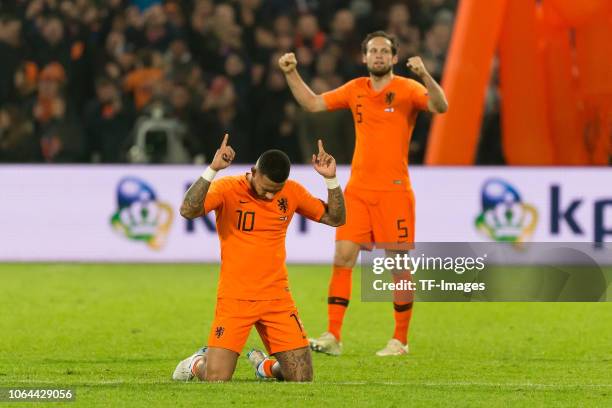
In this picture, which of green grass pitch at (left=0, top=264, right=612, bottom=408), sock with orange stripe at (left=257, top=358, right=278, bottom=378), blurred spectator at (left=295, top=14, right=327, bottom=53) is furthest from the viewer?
blurred spectator at (left=295, top=14, right=327, bottom=53)

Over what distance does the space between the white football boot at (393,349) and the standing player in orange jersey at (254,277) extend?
1660 mm

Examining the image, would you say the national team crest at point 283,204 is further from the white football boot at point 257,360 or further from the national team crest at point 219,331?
the white football boot at point 257,360

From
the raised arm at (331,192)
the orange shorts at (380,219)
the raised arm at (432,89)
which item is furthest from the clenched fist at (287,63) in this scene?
the raised arm at (331,192)

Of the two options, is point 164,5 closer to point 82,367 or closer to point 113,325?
point 113,325

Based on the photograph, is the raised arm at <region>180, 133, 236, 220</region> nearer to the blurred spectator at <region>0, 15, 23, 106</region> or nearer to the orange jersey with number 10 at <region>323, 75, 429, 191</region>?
the orange jersey with number 10 at <region>323, 75, 429, 191</region>

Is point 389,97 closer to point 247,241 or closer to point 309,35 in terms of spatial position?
point 247,241

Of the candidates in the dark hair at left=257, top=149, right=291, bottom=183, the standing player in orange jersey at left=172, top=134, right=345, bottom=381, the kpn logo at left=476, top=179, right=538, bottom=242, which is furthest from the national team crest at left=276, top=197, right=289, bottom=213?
the kpn logo at left=476, top=179, right=538, bottom=242

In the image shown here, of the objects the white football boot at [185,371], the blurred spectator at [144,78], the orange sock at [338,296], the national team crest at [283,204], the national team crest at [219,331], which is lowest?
the white football boot at [185,371]

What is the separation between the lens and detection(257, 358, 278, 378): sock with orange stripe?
8.95 m

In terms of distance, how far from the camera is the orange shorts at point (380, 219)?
10.6m

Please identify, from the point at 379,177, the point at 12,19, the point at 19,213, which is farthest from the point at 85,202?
the point at 379,177

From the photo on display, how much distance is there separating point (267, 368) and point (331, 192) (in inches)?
46.3

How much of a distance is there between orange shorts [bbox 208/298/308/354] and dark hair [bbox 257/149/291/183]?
82cm

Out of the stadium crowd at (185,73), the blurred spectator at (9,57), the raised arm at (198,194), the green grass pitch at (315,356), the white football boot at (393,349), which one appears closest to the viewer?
the green grass pitch at (315,356)
